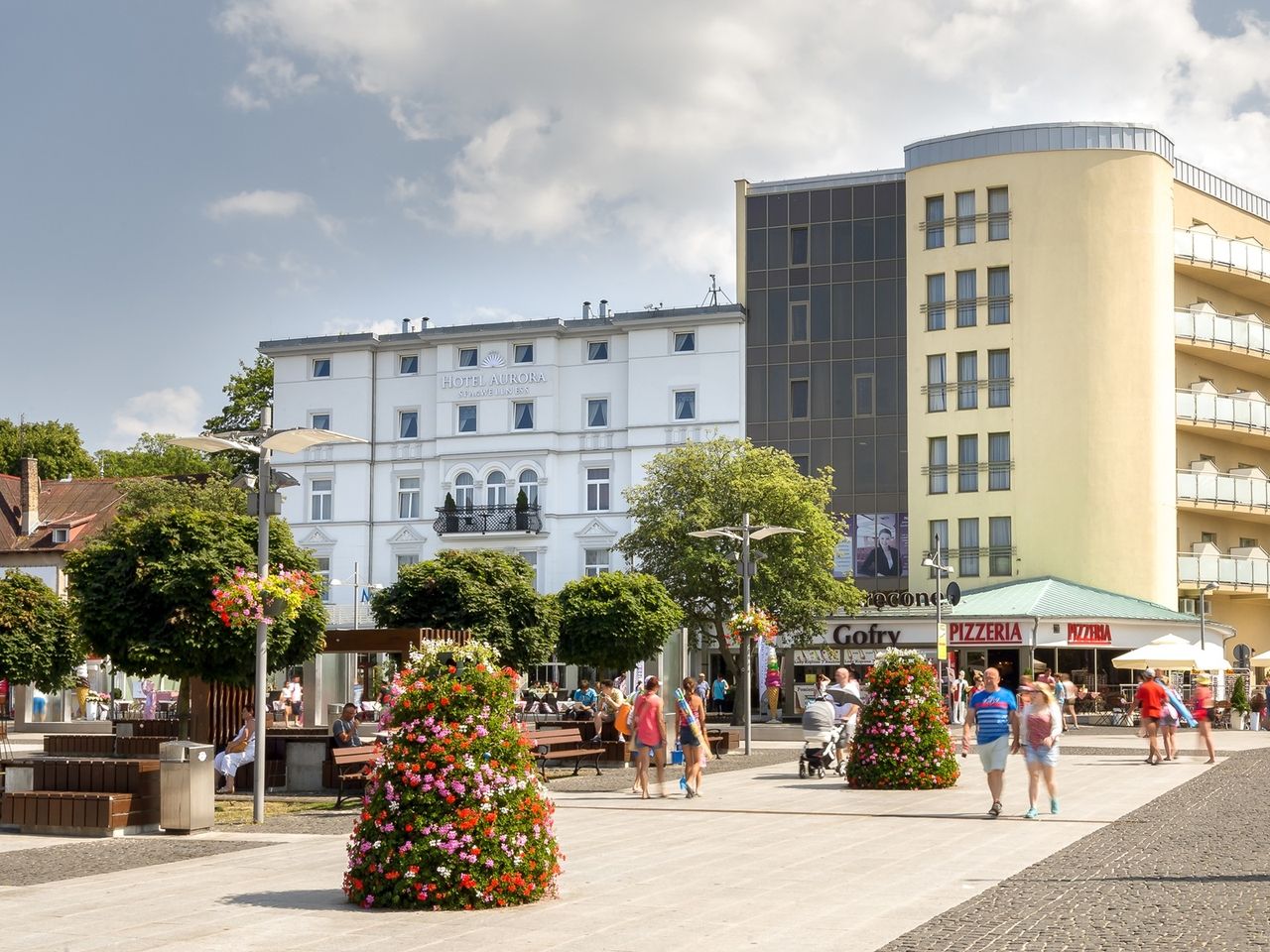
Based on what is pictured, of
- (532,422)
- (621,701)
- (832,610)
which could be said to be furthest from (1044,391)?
(621,701)

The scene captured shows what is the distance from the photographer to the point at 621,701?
29.5 metres

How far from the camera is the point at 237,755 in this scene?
24.7 metres

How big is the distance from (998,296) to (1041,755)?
1646 inches

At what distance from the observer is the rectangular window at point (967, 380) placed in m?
59.2

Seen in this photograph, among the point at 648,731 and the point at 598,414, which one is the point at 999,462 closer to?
the point at 598,414

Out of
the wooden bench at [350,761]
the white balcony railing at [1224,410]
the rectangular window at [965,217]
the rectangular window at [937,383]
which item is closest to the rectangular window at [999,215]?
the rectangular window at [965,217]

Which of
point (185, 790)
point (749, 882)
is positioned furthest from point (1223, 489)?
point (749, 882)

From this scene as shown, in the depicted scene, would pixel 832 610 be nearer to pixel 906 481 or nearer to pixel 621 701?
pixel 906 481

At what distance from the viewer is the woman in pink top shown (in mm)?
22938

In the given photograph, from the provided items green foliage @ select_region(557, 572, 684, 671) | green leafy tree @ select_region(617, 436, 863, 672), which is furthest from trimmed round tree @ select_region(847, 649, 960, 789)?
green leafy tree @ select_region(617, 436, 863, 672)

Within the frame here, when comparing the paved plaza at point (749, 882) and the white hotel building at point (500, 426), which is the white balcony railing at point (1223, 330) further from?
the paved plaza at point (749, 882)

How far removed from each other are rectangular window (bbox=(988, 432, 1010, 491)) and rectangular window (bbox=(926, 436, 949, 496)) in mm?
1553

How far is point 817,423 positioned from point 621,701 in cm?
3229

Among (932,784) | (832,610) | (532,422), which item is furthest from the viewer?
(532,422)
